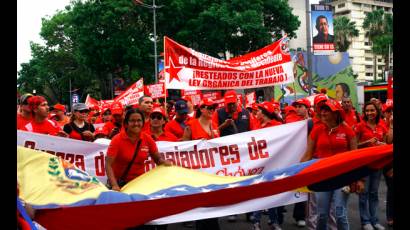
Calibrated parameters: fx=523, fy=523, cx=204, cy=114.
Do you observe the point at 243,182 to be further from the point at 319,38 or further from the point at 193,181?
the point at 319,38

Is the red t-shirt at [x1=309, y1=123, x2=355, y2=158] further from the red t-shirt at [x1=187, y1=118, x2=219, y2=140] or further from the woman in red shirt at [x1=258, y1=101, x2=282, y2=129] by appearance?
the woman in red shirt at [x1=258, y1=101, x2=282, y2=129]

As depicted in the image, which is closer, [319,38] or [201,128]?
[201,128]

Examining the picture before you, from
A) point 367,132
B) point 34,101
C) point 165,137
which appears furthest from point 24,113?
point 367,132

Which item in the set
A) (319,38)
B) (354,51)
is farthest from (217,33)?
(354,51)

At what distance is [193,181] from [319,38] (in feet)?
48.0

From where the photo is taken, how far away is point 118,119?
866cm

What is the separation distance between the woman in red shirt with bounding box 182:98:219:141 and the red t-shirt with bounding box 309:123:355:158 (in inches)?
81.0

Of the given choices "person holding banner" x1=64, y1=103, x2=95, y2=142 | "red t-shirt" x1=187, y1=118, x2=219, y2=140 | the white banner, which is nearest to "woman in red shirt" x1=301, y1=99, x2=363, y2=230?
the white banner

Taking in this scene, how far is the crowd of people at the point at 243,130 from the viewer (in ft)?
17.2

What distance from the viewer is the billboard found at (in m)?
18.3

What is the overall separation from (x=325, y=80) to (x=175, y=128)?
29.6 metres

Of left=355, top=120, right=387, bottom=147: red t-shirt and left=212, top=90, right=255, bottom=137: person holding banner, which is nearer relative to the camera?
left=355, top=120, right=387, bottom=147: red t-shirt

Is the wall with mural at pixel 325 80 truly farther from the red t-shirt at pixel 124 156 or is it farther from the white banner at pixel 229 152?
the red t-shirt at pixel 124 156

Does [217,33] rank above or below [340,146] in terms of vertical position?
above
